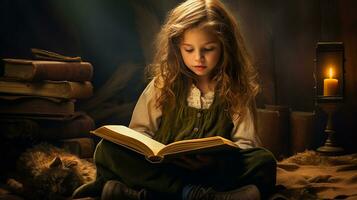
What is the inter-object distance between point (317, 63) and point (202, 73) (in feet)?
3.87

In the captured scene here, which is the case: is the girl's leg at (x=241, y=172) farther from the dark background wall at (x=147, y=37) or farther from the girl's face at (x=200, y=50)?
the dark background wall at (x=147, y=37)

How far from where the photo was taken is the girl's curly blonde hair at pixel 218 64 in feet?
8.87

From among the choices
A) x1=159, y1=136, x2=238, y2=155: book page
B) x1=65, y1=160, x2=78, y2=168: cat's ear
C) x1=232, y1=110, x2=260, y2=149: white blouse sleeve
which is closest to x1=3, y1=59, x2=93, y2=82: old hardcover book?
x1=65, y1=160, x2=78, y2=168: cat's ear

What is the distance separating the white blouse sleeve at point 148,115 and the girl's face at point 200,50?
0.22 meters

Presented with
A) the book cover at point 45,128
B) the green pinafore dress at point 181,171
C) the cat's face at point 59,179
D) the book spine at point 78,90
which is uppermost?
the book spine at point 78,90

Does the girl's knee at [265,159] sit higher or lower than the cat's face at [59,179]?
higher

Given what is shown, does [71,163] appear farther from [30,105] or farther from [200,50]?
[200,50]

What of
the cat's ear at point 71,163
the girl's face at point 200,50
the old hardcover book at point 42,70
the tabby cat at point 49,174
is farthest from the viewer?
the old hardcover book at point 42,70

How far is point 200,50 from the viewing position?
2.66 m

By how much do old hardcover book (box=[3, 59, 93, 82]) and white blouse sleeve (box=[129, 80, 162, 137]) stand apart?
2.09 feet

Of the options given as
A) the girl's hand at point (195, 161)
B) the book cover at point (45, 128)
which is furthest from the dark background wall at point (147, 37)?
the girl's hand at point (195, 161)

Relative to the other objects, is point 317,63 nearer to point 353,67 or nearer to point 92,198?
point 353,67

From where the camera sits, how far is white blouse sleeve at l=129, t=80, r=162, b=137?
110 inches

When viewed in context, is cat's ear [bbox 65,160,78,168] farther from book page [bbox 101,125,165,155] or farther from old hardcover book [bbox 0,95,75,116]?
book page [bbox 101,125,165,155]
